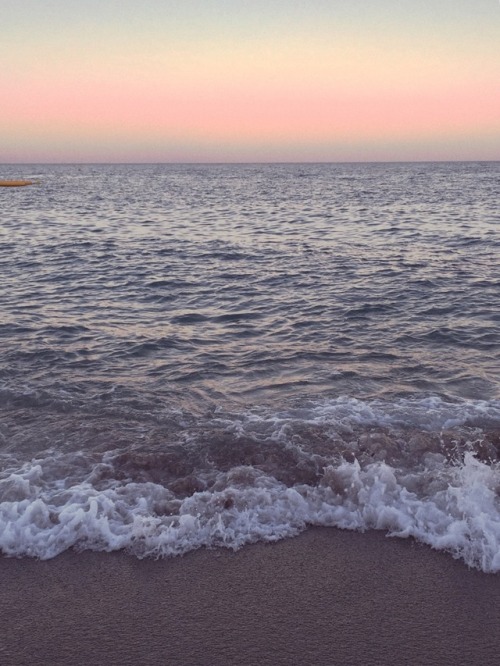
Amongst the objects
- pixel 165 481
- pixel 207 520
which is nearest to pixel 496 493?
pixel 207 520

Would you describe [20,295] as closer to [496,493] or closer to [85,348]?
[85,348]

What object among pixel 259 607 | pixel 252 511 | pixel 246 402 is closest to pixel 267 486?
pixel 252 511

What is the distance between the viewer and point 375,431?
28.9 feet

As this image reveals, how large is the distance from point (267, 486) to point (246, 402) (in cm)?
298

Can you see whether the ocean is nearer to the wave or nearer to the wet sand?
the wave

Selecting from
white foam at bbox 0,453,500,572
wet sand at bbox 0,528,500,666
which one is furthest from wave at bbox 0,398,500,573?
wet sand at bbox 0,528,500,666

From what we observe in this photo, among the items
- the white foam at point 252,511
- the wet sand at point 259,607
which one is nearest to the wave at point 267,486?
the white foam at point 252,511

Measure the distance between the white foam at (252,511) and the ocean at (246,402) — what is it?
2 cm

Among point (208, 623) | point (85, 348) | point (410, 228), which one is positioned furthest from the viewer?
point (410, 228)

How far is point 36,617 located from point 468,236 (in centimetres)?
2888

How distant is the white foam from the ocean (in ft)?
0.07

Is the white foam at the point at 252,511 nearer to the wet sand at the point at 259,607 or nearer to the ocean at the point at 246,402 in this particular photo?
the ocean at the point at 246,402

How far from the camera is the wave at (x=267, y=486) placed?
20.9 ft

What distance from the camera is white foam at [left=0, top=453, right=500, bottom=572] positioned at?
6277 mm
